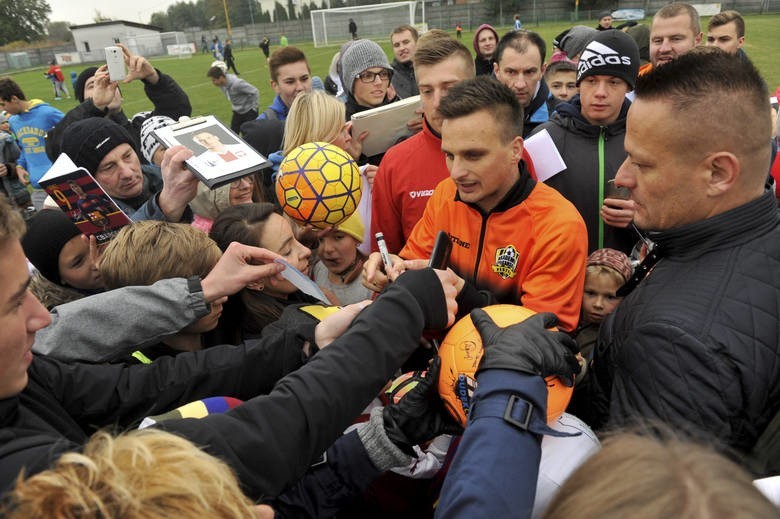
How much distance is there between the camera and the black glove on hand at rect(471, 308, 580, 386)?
5.27 feet

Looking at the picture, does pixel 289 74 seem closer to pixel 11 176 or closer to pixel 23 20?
pixel 11 176

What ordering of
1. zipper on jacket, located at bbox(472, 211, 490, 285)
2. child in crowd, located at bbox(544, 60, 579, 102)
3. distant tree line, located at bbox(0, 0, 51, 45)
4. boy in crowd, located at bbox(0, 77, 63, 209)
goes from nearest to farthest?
1. zipper on jacket, located at bbox(472, 211, 490, 285)
2. child in crowd, located at bbox(544, 60, 579, 102)
3. boy in crowd, located at bbox(0, 77, 63, 209)
4. distant tree line, located at bbox(0, 0, 51, 45)

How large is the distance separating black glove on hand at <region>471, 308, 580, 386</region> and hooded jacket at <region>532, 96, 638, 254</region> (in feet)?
6.40

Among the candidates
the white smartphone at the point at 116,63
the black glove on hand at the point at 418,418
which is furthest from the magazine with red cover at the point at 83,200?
the white smartphone at the point at 116,63

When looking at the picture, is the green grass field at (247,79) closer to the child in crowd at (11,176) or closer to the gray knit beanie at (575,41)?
the child in crowd at (11,176)

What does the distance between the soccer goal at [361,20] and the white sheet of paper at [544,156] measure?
43.2 metres

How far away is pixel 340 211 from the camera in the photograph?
3143 mm

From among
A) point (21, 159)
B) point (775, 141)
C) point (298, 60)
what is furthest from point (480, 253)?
point (21, 159)

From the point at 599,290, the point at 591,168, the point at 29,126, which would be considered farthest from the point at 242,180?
the point at 29,126

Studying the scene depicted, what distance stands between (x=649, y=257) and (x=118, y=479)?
6.61ft

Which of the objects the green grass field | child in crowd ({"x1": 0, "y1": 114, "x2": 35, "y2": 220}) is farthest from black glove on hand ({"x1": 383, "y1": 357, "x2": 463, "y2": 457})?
the green grass field

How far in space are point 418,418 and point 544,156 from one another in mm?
2287

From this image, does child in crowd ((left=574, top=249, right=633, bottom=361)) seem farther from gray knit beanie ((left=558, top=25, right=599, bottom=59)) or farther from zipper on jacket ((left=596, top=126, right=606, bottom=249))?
gray knit beanie ((left=558, top=25, right=599, bottom=59))

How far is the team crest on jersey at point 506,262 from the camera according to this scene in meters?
2.70
